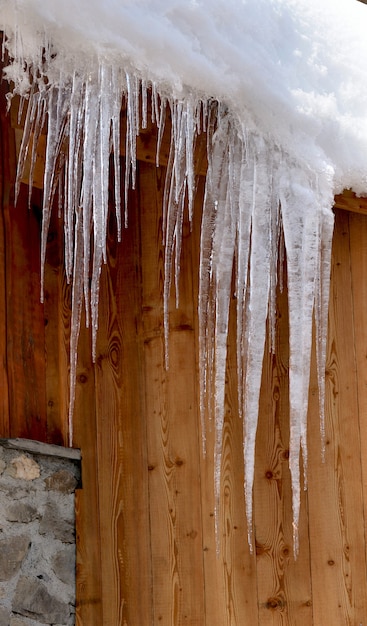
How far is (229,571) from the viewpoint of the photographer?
382 cm

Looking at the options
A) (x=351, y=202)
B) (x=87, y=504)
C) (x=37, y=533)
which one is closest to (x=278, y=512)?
(x=87, y=504)

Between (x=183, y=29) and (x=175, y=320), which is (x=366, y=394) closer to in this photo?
(x=175, y=320)

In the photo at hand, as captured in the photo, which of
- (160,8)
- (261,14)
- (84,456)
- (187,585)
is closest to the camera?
(160,8)

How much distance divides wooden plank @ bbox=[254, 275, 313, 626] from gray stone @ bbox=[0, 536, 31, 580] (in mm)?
887

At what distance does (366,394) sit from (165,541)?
3.30 ft

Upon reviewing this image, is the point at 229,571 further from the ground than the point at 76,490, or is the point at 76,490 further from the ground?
the point at 76,490

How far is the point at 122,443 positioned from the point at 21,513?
52 cm

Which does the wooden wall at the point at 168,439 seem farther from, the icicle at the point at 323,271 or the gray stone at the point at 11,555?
the icicle at the point at 323,271

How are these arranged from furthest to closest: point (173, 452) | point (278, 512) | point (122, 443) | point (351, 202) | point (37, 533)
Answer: point (122, 443) → point (173, 452) → point (37, 533) → point (278, 512) → point (351, 202)

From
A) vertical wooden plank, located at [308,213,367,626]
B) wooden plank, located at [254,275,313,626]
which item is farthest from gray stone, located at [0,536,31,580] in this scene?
vertical wooden plank, located at [308,213,367,626]

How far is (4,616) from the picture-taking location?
3.67 meters

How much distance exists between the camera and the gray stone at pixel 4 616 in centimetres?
366

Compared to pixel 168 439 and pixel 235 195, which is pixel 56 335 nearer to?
pixel 168 439

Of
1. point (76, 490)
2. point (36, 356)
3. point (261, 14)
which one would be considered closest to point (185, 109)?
point (261, 14)
